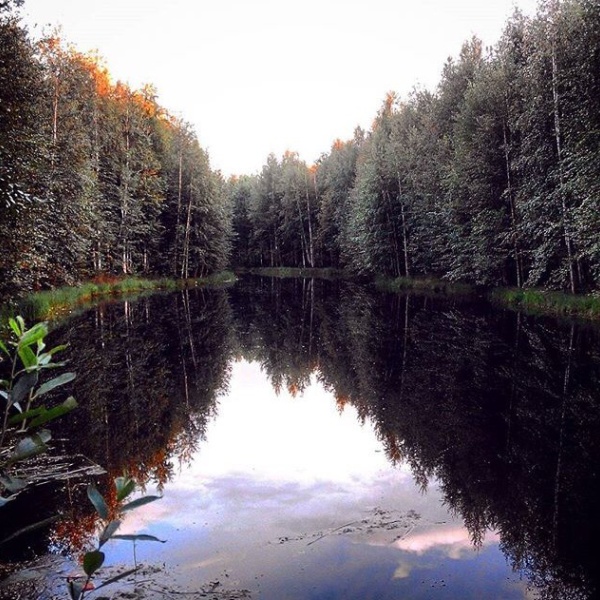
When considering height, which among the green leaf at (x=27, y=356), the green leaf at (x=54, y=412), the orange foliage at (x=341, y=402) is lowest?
the orange foliage at (x=341, y=402)

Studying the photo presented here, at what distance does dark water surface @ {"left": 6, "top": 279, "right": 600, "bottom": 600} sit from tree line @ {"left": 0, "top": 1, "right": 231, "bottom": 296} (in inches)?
167

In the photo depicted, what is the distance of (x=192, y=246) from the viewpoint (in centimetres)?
4391

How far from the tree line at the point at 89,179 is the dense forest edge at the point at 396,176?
0.30 ft

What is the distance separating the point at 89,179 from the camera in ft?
76.6

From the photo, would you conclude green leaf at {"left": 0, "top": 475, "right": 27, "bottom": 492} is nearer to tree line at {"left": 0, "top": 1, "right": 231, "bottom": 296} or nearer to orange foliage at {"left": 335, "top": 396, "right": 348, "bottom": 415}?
orange foliage at {"left": 335, "top": 396, "right": 348, "bottom": 415}

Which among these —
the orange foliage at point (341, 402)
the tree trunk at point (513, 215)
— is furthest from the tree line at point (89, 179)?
the tree trunk at point (513, 215)

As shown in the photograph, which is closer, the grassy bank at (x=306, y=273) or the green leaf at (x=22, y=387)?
the green leaf at (x=22, y=387)

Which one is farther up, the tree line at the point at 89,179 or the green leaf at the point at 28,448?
the tree line at the point at 89,179

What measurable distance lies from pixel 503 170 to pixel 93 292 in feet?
72.7

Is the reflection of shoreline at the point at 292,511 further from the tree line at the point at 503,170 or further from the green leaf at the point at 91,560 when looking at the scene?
the tree line at the point at 503,170

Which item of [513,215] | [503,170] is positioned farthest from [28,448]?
[503,170]

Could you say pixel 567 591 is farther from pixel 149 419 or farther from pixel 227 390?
pixel 227 390

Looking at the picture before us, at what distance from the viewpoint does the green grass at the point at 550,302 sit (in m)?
18.7

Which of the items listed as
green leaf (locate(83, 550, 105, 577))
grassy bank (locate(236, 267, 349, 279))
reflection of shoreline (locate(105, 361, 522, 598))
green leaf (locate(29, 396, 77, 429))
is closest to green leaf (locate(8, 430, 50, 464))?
green leaf (locate(29, 396, 77, 429))
